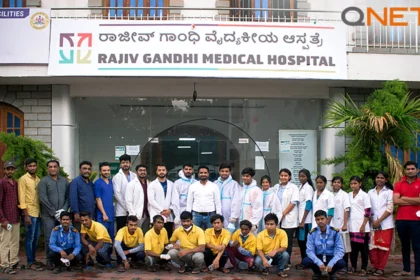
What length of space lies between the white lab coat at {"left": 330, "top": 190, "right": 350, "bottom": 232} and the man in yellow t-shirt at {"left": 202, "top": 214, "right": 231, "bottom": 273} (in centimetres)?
170

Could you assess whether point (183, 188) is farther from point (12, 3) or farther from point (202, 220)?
point (12, 3)

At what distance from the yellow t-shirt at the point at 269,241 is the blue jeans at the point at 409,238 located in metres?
1.73

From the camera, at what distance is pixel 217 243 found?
8.58 meters

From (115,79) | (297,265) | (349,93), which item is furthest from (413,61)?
(115,79)

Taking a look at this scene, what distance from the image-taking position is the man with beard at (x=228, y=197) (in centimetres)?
915

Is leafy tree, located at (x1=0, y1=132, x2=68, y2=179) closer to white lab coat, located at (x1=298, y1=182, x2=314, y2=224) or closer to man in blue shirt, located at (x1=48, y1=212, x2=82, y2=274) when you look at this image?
man in blue shirt, located at (x1=48, y1=212, x2=82, y2=274)

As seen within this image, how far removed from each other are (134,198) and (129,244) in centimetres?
80

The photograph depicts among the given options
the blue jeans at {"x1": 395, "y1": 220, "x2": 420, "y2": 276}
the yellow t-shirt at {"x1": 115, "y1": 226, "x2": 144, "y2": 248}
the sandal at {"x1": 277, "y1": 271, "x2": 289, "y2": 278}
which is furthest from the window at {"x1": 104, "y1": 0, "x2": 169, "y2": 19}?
the blue jeans at {"x1": 395, "y1": 220, "x2": 420, "y2": 276}

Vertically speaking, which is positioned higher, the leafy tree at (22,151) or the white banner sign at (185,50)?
the white banner sign at (185,50)

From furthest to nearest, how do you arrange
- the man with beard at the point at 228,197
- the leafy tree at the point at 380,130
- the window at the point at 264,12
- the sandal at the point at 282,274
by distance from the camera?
the window at the point at 264,12, the leafy tree at the point at 380,130, the man with beard at the point at 228,197, the sandal at the point at 282,274

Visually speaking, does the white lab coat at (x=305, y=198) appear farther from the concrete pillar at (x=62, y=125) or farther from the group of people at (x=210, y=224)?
the concrete pillar at (x=62, y=125)

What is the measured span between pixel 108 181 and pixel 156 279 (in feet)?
6.36

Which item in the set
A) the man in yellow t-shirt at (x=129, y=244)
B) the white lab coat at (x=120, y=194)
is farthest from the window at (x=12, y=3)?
the man in yellow t-shirt at (x=129, y=244)

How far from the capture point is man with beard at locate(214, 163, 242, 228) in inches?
360
